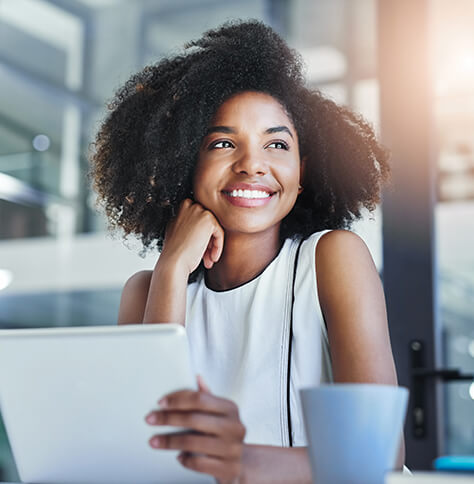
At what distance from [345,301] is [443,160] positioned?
1104 mm

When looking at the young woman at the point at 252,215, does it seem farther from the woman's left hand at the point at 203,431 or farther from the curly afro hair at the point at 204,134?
the woman's left hand at the point at 203,431

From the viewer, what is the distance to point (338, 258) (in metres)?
1.23

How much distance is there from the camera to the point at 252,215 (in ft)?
4.30

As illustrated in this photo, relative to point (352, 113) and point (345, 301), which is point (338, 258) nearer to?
point (345, 301)

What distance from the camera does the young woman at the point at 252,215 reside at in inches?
47.3

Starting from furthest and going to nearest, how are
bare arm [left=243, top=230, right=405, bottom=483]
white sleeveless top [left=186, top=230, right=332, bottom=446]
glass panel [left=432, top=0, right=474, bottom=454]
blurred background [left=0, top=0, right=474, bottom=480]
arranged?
blurred background [left=0, top=0, right=474, bottom=480] < glass panel [left=432, top=0, right=474, bottom=454] < white sleeveless top [left=186, top=230, right=332, bottom=446] < bare arm [left=243, top=230, right=405, bottom=483]

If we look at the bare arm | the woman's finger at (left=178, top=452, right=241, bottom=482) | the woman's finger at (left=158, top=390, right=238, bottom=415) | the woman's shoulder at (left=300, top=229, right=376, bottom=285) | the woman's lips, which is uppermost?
the woman's lips

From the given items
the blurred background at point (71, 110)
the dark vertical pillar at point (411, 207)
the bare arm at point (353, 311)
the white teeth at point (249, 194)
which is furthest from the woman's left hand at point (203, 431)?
the blurred background at point (71, 110)

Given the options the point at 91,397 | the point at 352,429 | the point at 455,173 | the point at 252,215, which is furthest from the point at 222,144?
the point at 455,173

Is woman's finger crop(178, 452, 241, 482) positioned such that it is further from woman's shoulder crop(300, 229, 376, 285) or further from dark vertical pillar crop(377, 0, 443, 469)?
dark vertical pillar crop(377, 0, 443, 469)

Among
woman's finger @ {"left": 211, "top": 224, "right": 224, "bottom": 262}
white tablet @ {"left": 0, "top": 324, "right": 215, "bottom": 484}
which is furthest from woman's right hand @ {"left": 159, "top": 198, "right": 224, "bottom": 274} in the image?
white tablet @ {"left": 0, "top": 324, "right": 215, "bottom": 484}

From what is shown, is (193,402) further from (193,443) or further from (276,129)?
(276,129)

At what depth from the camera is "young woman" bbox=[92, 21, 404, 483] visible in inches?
47.3

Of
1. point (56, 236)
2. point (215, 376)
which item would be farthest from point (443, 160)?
point (56, 236)
